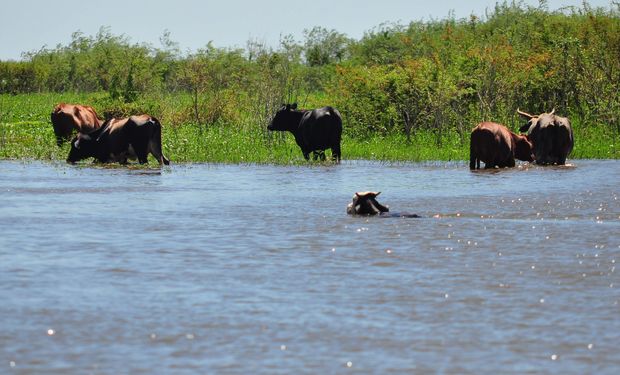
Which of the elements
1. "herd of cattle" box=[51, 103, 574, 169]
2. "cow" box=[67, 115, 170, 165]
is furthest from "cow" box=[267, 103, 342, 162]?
"cow" box=[67, 115, 170, 165]

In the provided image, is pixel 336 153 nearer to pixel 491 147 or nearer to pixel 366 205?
pixel 491 147

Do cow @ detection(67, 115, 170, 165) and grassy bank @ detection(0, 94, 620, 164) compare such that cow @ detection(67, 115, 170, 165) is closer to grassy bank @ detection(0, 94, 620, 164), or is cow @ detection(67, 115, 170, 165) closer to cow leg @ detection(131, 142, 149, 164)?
cow leg @ detection(131, 142, 149, 164)

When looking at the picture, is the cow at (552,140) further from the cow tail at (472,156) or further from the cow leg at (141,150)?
the cow leg at (141,150)

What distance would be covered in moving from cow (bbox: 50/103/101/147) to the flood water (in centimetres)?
1110

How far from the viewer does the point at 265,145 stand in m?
27.5

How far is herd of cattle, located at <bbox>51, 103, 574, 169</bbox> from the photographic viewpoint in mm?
22109

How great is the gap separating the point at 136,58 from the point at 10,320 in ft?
110

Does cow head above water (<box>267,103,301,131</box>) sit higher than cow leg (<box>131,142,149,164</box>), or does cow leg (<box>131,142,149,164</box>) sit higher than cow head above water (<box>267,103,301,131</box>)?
cow head above water (<box>267,103,301,131</box>)

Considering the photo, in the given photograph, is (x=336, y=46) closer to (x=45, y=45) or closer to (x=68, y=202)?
(x=45, y=45)

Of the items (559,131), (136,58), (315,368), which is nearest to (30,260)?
(315,368)

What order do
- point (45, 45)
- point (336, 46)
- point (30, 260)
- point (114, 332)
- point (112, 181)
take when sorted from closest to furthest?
point (114, 332)
point (30, 260)
point (112, 181)
point (45, 45)
point (336, 46)

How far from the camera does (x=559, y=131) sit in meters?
23.0

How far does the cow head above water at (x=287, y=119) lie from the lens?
26719 millimetres

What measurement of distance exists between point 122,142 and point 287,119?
4.31 m
